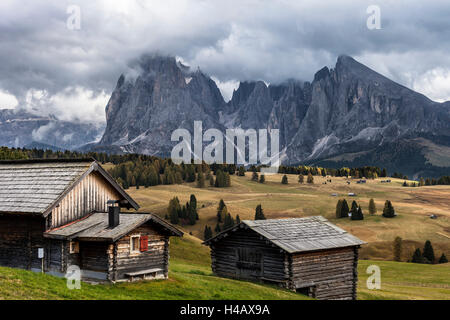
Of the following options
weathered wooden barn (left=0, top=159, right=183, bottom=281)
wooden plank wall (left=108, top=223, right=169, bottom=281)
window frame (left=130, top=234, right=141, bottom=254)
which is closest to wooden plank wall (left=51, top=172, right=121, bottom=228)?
weathered wooden barn (left=0, top=159, right=183, bottom=281)

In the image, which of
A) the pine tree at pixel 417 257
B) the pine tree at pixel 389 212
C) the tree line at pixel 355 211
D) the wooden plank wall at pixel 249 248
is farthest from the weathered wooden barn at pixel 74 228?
the pine tree at pixel 389 212

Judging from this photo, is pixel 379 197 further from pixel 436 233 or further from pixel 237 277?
pixel 237 277

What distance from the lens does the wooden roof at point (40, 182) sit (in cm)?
2748

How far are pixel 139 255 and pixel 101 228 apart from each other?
2.68 m

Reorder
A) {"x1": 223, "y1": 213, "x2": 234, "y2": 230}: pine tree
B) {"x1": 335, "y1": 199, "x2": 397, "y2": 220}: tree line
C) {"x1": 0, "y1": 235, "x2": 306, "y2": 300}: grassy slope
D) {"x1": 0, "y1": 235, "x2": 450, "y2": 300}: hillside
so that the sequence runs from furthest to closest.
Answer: {"x1": 335, "y1": 199, "x2": 397, "y2": 220}: tree line < {"x1": 223, "y1": 213, "x2": 234, "y2": 230}: pine tree < {"x1": 0, "y1": 235, "x2": 450, "y2": 300}: hillside < {"x1": 0, "y1": 235, "x2": 306, "y2": 300}: grassy slope

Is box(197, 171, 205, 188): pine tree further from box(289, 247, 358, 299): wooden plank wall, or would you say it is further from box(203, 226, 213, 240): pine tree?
box(289, 247, 358, 299): wooden plank wall

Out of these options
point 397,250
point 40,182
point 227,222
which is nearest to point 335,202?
point 227,222

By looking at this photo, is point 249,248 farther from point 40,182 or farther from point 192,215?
point 192,215

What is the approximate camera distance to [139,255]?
27.6 metres

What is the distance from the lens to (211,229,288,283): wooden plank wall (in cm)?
3094

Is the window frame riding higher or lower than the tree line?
higher

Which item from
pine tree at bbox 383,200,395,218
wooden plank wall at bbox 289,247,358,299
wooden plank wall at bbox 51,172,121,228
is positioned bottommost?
pine tree at bbox 383,200,395,218

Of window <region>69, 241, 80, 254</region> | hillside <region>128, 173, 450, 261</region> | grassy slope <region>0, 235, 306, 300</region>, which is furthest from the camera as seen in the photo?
hillside <region>128, 173, 450, 261</region>
